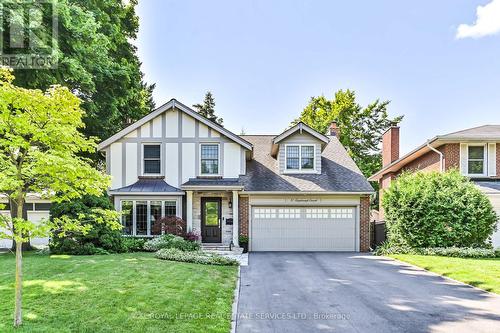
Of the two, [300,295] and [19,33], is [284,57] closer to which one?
[19,33]

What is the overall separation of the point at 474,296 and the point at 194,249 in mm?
10885

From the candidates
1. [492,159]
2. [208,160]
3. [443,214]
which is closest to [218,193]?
[208,160]

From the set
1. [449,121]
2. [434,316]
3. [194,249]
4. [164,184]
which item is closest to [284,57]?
[164,184]

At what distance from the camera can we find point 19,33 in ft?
42.4

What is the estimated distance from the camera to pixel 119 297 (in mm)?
7652

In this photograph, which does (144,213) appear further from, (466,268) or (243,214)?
(466,268)

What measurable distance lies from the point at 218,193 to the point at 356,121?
23733 mm

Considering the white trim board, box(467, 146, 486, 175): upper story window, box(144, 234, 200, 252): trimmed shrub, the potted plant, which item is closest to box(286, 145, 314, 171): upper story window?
the white trim board

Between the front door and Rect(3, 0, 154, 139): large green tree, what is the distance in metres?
7.43

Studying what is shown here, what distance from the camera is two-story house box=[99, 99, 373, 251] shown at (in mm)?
18156

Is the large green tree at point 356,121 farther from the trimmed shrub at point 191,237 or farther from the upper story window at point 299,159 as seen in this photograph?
the trimmed shrub at point 191,237

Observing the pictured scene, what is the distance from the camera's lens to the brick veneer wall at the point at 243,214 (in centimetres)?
1814

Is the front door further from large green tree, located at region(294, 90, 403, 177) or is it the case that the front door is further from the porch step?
large green tree, located at region(294, 90, 403, 177)

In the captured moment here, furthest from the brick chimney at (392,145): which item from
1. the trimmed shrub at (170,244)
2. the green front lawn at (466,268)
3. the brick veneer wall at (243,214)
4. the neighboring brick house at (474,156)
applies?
the trimmed shrub at (170,244)
